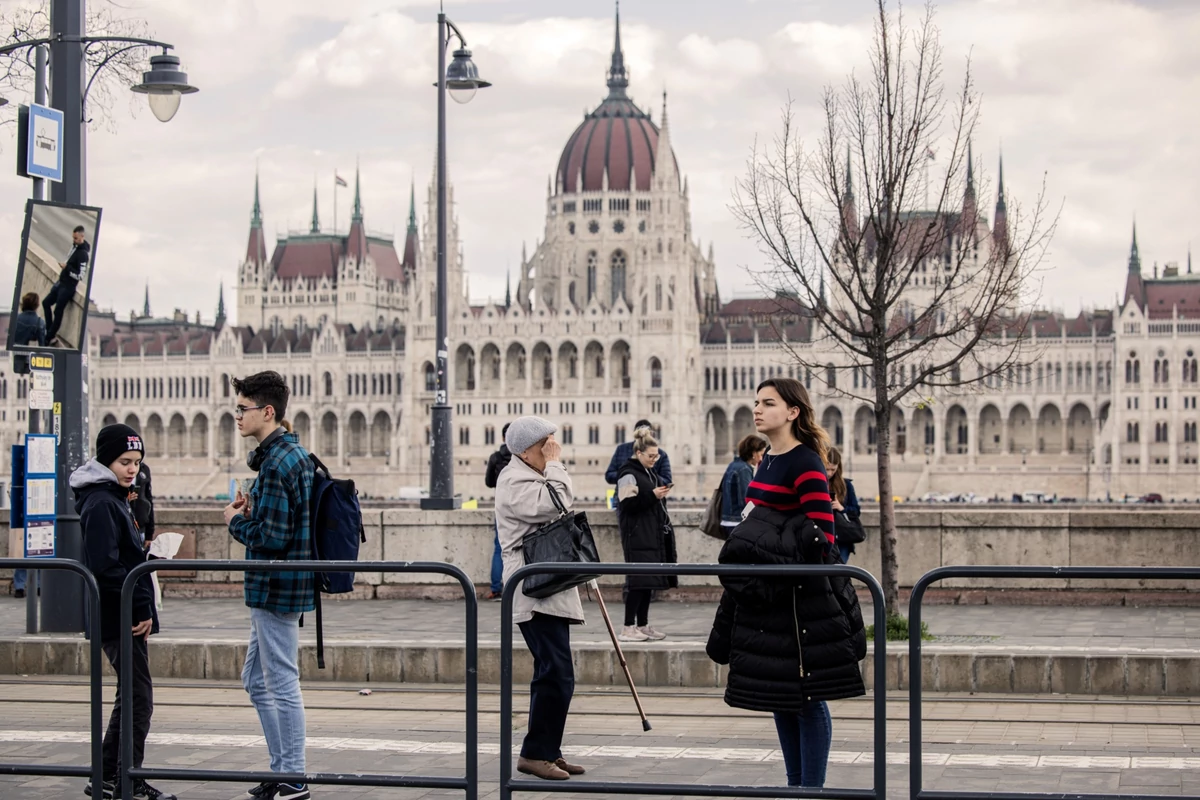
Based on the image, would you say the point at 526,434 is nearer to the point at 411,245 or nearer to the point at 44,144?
the point at 44,144

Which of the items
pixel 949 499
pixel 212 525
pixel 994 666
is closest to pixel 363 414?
pixel 949 499

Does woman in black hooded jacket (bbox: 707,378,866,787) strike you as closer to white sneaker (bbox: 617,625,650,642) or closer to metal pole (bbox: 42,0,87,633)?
white sneaker (bbox: 617,625,650,642)

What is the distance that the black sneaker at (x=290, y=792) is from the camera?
7040 millimetres

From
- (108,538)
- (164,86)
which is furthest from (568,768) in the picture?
(164,86)

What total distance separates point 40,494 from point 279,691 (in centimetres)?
537

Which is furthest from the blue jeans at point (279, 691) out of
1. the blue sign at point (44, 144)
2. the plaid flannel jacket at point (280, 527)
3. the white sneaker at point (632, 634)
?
the blue sign at point (44, 144)

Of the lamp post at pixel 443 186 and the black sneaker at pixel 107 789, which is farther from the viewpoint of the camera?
the lamp post at pixel 443 186

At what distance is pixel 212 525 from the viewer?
16.4 m

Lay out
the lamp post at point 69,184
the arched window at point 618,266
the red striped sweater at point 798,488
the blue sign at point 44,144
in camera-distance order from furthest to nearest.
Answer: the arched window at point 618,266 < the lamp post at point 69,184 < the blue sign at point 44,144 < the red striped sweater at point 798,488

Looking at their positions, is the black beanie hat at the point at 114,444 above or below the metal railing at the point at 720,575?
above

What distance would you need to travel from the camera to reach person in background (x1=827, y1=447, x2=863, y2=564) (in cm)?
1019

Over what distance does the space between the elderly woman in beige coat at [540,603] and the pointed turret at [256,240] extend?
123977 mm

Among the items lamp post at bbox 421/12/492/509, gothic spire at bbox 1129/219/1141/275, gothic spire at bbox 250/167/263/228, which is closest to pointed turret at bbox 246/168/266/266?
gothic spire at bbox 250/167/263/228

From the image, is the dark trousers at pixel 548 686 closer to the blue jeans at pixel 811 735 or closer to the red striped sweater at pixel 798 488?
the blue jeans at pixel 811 735
